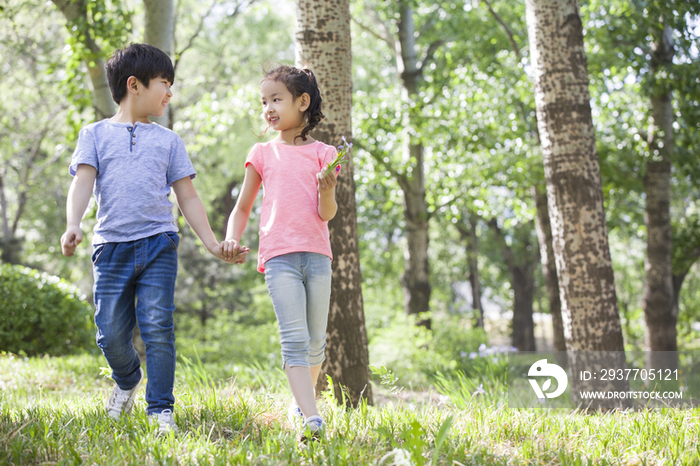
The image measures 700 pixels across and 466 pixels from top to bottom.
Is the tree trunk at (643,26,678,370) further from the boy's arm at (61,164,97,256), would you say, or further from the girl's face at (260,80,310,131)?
the boy's arm at (61,164,97,256)

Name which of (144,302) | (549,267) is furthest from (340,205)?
(549,267)

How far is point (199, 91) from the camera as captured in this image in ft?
53.9

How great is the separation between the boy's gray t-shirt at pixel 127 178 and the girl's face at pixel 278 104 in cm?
55

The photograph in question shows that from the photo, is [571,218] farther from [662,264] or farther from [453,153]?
[453,153]

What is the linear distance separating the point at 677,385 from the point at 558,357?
1324mm

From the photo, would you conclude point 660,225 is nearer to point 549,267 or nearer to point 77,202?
point 549,267

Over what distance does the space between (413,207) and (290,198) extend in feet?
28.1

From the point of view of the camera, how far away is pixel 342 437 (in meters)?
2.08

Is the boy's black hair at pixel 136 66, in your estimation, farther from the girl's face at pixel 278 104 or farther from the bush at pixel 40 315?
the bush at pixel 40 315

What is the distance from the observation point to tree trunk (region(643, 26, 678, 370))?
8031mm

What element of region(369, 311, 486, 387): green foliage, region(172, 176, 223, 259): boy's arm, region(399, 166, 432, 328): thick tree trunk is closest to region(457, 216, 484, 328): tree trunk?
region(369, 311, 486, 387): green foliage

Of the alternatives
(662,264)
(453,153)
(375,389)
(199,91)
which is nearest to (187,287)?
(199,91)

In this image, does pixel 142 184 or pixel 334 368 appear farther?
pixel 334 368

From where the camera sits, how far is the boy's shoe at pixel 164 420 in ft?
7.06
